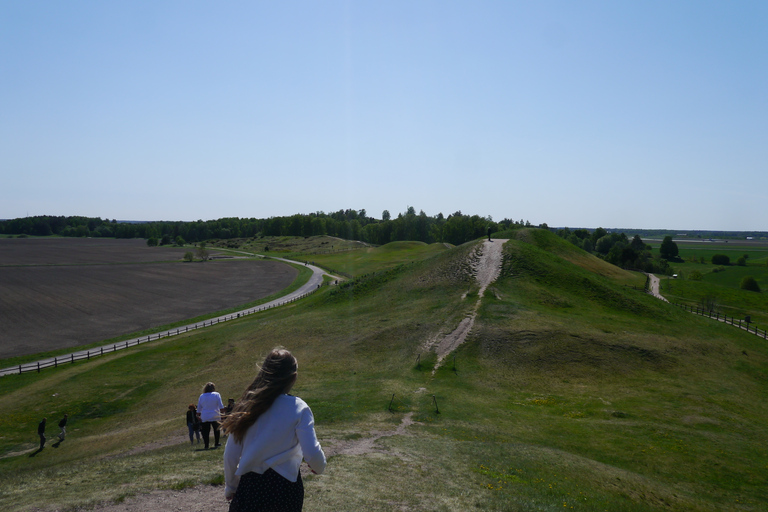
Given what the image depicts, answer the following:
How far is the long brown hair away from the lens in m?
5.11

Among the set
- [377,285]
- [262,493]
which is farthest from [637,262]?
[262,493]

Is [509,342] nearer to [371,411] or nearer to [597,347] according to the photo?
[597,347]

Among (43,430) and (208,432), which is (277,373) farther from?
(43,430)

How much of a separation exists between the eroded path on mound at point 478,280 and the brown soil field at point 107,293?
47.6 meters

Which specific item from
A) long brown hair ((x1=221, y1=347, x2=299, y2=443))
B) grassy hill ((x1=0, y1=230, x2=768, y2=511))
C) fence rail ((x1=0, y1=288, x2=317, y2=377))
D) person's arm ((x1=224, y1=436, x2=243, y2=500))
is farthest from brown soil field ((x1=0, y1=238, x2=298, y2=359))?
long brown hair ((x1=221, y1=347, x2=299, y2=443))

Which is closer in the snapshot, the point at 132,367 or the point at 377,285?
the point at 132,367

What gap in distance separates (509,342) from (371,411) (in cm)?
1709

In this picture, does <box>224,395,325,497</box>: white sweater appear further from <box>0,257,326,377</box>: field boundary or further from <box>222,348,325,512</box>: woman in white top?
<box>0,257,326,377</box>: field boundary

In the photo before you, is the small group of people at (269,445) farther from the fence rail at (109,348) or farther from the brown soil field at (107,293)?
the brown soil field at (107,293)

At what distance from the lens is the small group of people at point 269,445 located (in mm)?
5109

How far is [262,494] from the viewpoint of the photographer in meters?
5.18

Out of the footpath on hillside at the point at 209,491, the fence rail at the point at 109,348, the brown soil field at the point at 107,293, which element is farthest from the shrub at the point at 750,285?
the brown soil field at the point at 107,293

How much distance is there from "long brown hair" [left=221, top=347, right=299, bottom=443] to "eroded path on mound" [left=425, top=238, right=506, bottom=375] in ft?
99.6

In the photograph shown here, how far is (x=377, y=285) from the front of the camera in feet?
217
